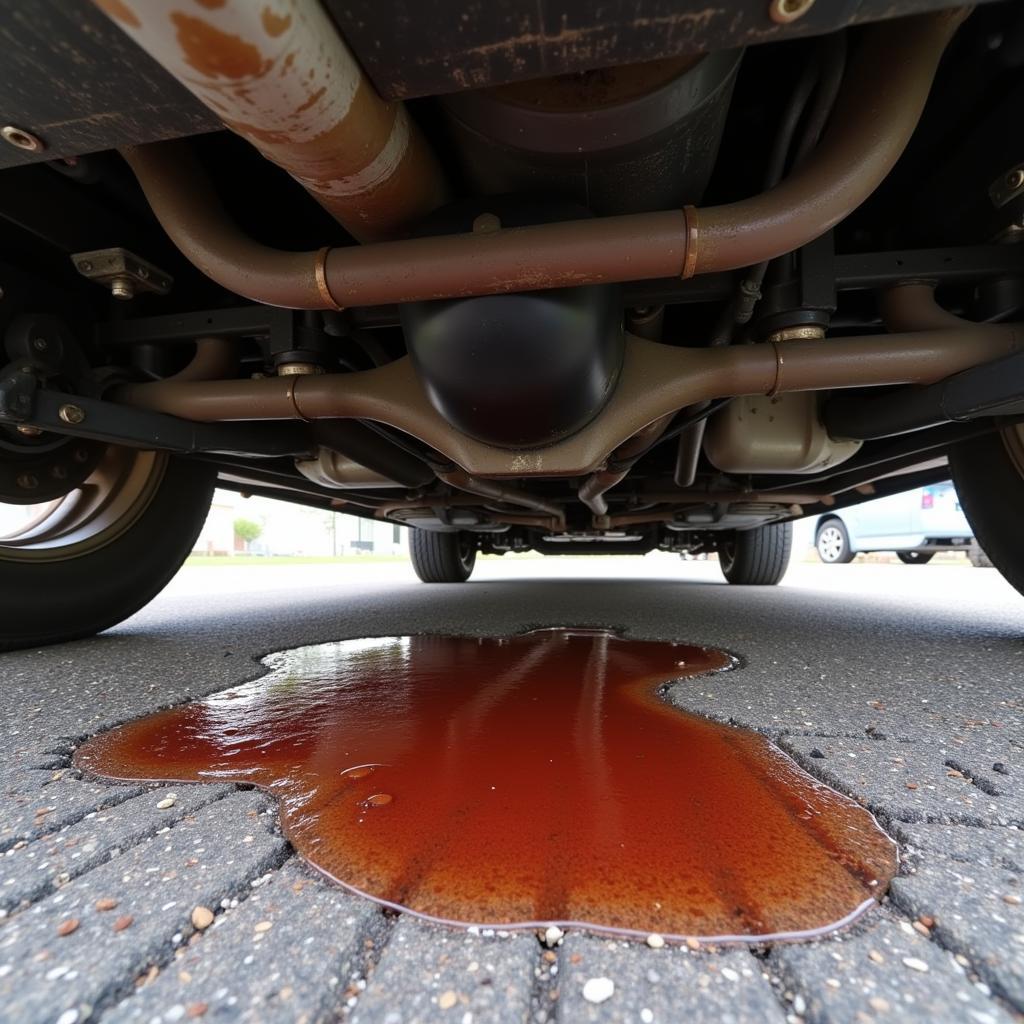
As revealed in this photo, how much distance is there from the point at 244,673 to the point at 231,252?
0.90 meters

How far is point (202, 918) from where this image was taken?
1.51 ft

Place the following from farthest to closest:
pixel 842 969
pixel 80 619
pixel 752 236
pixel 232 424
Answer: pixel 80 619
pixel 232 424
pixel 752 236
pixel 842 969

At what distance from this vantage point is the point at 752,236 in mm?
742

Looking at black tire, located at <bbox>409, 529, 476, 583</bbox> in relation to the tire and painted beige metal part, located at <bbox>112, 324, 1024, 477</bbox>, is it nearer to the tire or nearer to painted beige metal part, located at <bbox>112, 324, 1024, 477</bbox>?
the tire

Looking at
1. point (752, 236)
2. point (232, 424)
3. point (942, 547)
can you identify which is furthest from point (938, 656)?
point (942, 547)

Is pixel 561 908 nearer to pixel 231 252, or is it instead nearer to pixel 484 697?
pixel 484 697

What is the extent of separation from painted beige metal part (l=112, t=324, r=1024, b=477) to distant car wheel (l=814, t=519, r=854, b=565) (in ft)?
24.3

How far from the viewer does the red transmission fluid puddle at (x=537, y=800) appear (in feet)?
1.60

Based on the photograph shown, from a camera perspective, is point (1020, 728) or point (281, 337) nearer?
point (1020, 728)

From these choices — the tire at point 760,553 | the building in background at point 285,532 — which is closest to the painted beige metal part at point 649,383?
the tire at point 760,553

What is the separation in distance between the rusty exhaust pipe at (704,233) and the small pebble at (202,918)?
0.74 m

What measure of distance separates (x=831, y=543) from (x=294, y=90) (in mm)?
9046

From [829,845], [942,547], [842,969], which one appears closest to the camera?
[842,969]

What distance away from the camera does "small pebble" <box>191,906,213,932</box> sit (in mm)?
453
